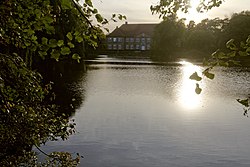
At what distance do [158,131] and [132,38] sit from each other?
13625 cm

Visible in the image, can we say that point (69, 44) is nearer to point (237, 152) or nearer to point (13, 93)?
point (13, 93)

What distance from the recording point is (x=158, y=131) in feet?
53.3

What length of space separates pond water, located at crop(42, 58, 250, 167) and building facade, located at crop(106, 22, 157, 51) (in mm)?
123145

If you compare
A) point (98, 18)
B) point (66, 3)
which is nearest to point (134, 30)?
point (98, 18)

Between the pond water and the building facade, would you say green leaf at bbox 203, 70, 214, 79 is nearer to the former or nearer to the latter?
the pond water

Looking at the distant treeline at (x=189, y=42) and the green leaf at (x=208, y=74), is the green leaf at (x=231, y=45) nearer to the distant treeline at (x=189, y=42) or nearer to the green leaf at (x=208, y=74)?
the green leaf at (x=208, y=74)

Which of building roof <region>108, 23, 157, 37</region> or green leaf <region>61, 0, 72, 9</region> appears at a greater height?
green leaf <region>61, 0, 72, 9</region>

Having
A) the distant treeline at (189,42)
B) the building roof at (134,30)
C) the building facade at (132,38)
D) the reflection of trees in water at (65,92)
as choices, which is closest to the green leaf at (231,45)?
the reflection of trees in water at (65,92)

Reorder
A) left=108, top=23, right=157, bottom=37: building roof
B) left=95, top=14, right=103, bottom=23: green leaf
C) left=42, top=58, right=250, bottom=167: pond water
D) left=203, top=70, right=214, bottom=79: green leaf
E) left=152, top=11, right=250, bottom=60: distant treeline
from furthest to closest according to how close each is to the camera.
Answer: left=108, top=23, right=157, bottom=37: building roof, left=152, top=11, right=250, bottom=60: distant treeline, left=42, top=58, right=250, bottom=167: pond water, left=95, top=14, right=103, bottom=23: green leaf, left=203, top=70, right=214, bottom=79: green leaf

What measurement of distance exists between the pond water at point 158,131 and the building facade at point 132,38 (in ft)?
404

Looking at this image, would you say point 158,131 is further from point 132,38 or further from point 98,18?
point 132,38

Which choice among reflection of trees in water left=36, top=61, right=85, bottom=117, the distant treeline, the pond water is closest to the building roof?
the distant treeline

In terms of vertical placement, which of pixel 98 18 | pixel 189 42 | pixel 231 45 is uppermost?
pixel 98 18

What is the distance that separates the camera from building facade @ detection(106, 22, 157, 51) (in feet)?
493
